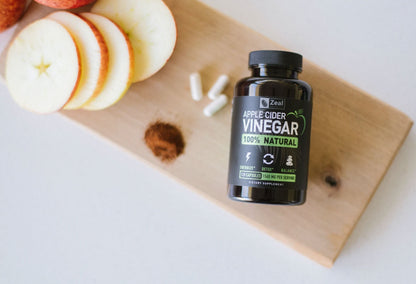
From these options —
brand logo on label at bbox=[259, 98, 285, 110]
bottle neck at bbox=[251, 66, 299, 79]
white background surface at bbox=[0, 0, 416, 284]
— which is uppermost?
bottle neck at bbox=[251, 66, 299, 79]

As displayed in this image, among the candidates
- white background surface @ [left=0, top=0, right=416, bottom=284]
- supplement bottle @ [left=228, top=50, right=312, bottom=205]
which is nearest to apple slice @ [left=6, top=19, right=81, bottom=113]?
white background surface @ [left=0, top=0, right=416, bottom=284]

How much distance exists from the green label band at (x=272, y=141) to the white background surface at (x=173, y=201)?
35cm

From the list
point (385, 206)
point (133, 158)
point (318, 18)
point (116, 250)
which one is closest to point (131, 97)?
point (133, 158)

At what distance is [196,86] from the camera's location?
3.99 feet

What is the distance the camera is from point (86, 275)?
133cm

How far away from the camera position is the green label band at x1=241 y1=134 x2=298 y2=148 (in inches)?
40.3

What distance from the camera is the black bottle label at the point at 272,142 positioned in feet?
3.35

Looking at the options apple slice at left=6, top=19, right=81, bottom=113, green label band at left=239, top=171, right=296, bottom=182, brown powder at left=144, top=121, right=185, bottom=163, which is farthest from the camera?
brown powder at left=144, top=121, right=185, bottom=163

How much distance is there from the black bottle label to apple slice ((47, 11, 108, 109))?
0.40 meters

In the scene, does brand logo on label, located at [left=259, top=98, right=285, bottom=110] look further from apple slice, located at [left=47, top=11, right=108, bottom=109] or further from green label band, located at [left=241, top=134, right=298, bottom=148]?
apple slice, located at [left=47, top=11, right=108, bottom=109]

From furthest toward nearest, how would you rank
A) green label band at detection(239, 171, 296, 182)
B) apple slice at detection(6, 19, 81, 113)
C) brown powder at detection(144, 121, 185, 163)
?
brown powder at detection(144, 121, 185, 163) → apple slice at detection(6, 19, 81, 113) → green label band at detection(239, 171, 296, 182)

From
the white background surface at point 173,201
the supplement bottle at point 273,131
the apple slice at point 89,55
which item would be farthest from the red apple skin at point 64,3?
the supplement bottle at point 273,131

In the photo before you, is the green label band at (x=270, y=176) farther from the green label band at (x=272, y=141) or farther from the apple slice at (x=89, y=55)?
the apple slice at (x=89, y=55)

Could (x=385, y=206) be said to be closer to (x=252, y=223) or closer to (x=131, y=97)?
(x=252, y=223)
